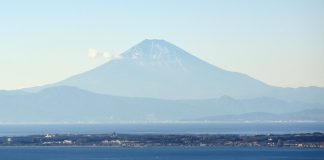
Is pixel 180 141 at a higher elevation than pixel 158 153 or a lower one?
higher

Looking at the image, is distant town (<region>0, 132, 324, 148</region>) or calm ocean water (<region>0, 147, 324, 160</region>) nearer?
calm ocean water (<region>0, 147, 324, 160</region>)

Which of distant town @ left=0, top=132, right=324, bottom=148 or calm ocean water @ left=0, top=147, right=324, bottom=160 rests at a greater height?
distant town @ left=0, top=132, right=324, bottom=148

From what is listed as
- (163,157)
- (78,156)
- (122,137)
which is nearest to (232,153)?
(163,157)

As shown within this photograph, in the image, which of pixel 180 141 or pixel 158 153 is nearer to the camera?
pixel 158 153

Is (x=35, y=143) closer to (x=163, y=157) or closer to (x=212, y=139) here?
(x=212, y=139)
